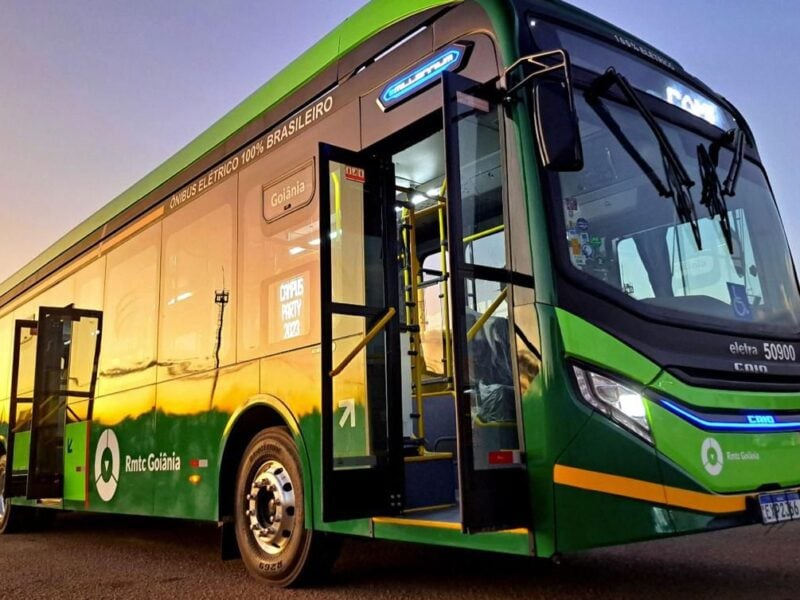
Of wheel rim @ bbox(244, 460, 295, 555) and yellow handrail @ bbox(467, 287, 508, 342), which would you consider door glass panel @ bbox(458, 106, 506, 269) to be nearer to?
yellow handrail @ bbox(467, 287, 508, 342)

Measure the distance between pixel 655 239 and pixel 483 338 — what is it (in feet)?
3.44

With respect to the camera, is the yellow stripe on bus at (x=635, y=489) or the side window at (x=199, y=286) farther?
the side window at (x=199, y=286)

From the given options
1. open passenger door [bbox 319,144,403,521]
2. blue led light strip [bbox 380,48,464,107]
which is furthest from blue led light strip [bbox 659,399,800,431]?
blue led light strip [bbox 380,48,464,107]

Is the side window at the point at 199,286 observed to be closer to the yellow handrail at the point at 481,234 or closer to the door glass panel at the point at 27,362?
the yellow handrail at the point at 481,234

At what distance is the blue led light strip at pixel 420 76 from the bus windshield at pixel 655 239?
2.21 feet

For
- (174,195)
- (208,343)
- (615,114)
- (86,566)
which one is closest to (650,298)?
(615,114)

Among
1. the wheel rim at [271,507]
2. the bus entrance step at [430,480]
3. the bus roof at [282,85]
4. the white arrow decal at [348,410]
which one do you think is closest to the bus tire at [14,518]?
the bus roof at [282,85]

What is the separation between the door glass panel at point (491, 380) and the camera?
3424mm

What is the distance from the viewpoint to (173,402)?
19.8 ft

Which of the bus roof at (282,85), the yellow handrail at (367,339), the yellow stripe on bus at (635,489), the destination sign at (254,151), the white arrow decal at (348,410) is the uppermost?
the bus roof at (282,85)

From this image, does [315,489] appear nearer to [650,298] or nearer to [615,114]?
[650,298]

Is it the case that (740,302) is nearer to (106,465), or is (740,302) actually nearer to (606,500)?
(606,500)

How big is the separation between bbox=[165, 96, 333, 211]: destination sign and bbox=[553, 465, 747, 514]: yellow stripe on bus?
283cm

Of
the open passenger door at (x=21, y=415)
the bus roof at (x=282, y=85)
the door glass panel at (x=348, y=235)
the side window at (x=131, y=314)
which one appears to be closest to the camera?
the door glass panel at (x=348, y=235)
